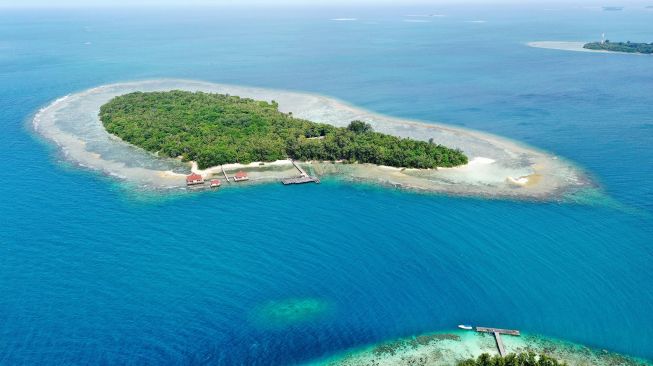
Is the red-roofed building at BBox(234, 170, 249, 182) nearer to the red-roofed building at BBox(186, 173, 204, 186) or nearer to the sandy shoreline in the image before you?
the red-roofed building at BBox(186, 173, 204, 186)

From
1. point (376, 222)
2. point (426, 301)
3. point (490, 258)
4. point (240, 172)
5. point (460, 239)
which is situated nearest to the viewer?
point (426, 301)

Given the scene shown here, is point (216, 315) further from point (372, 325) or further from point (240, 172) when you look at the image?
point (240, 172)

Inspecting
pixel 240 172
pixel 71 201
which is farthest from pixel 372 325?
pixel 71 201

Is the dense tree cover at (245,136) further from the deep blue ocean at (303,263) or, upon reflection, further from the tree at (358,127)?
the deep blue ocean at (303,263)

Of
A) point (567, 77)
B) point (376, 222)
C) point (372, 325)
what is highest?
point (567, 77)

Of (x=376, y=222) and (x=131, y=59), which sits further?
(x=131, y=59)

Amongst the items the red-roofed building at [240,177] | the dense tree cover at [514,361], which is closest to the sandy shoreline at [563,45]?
the red-roofed building at [240,177]

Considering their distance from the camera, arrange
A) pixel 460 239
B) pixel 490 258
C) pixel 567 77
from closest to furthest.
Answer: pixel 490 258, pixel 460 239, pixel 567 77
